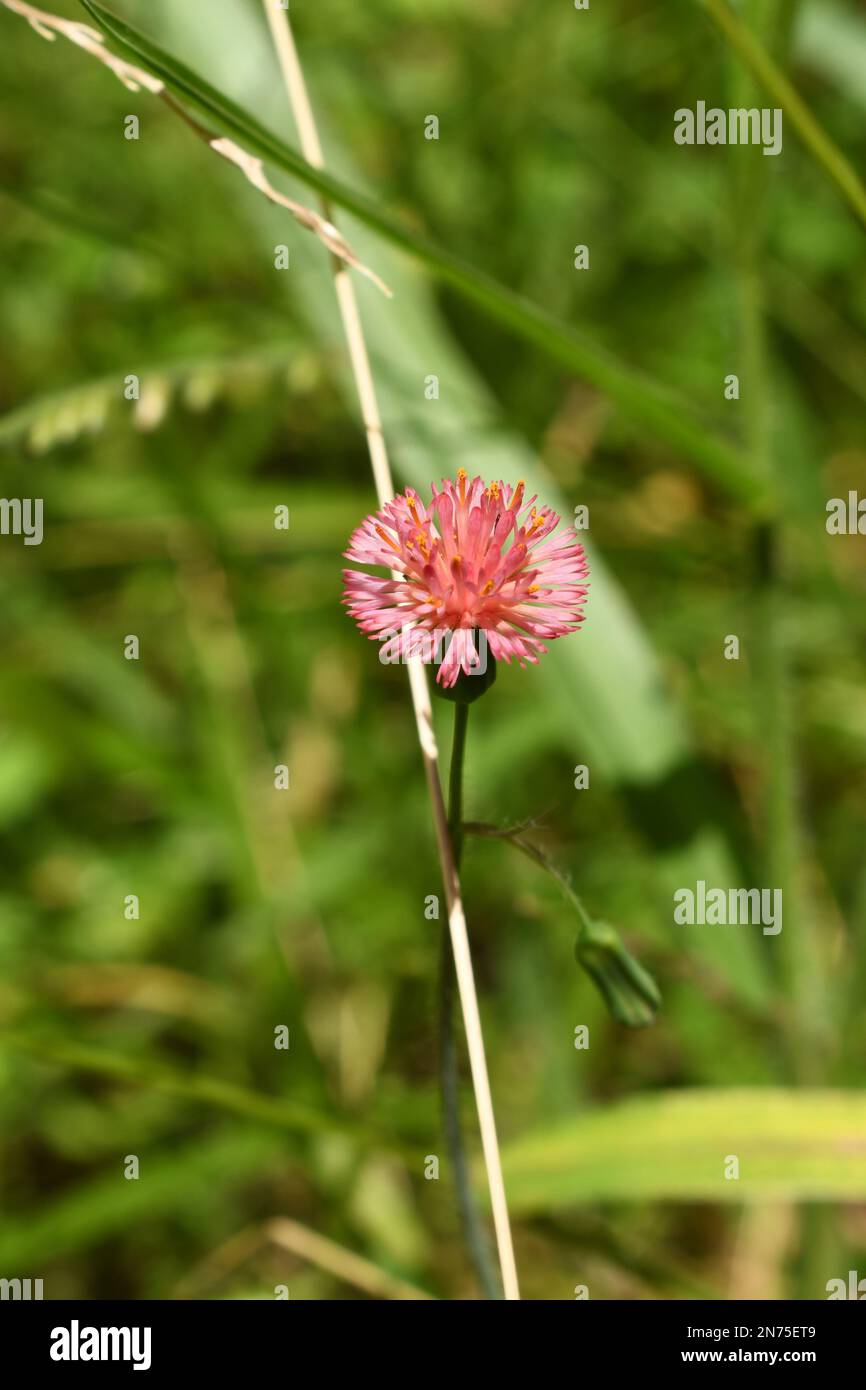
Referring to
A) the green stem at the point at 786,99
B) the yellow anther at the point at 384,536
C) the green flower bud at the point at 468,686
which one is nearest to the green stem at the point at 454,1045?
the green flower bud at the point at 468,686

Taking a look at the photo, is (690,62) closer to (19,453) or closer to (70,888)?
(19,453)

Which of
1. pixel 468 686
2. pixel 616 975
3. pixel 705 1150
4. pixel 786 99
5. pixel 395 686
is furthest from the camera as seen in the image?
pixel 395 686

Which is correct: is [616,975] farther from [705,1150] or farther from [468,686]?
[705,1150]

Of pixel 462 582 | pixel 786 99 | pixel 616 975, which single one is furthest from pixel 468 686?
pixel 786 99

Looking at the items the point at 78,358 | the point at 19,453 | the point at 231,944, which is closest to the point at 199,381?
the point at 19,453

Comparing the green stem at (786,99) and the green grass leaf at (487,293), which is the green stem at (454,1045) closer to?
the green grass leaf at (487,293)

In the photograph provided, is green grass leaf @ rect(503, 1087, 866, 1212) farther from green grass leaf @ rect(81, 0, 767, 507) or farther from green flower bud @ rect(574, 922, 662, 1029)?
green grass leaf @ rect(81, 0, 767, 507)

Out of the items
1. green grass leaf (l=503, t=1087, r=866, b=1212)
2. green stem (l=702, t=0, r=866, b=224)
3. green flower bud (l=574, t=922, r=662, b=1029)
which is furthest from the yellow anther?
green grass leaf (l=503, t=1087, r=866, b=1212)
